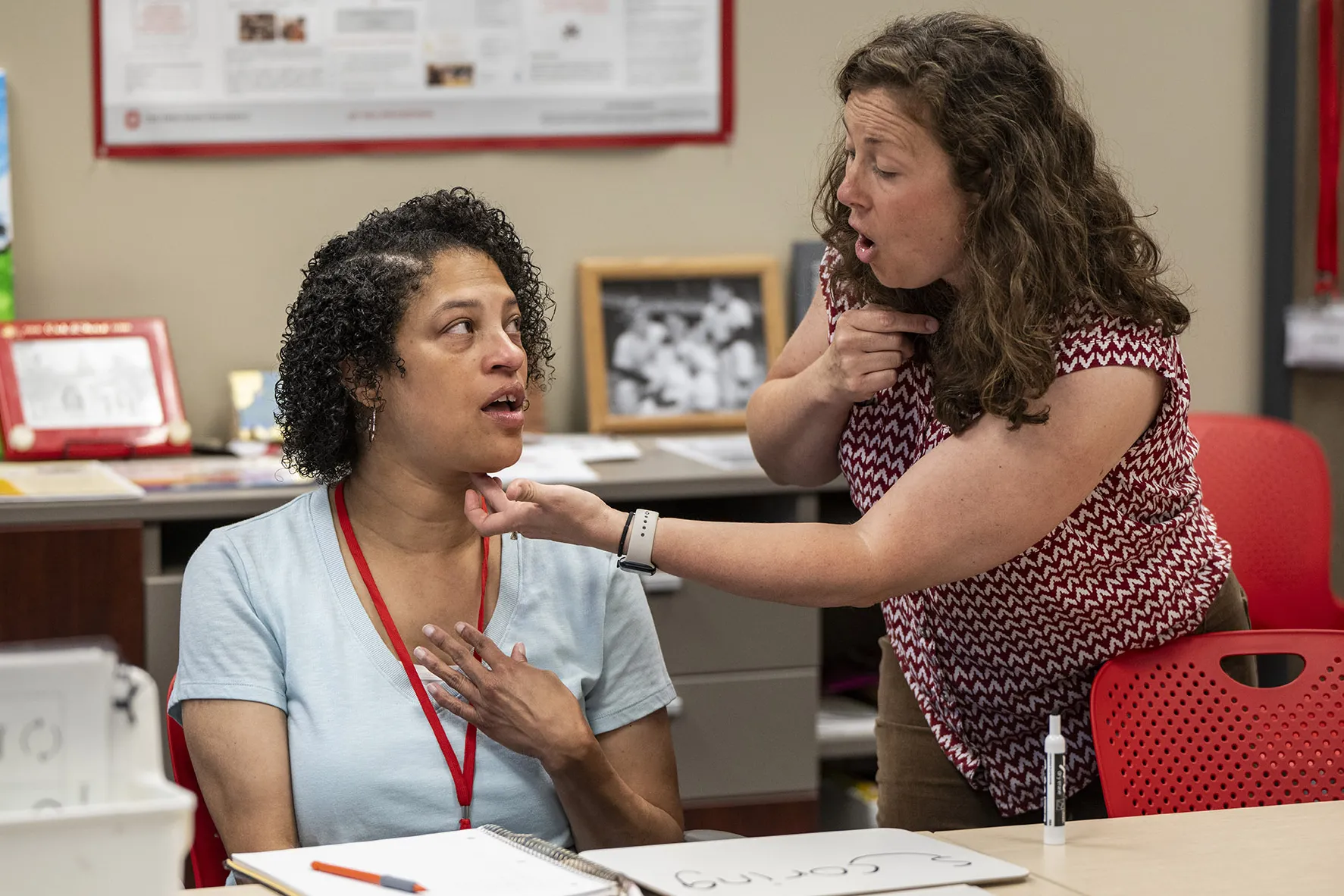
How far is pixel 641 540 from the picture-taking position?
1.58 metres

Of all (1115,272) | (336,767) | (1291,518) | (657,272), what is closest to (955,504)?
(1115,272)

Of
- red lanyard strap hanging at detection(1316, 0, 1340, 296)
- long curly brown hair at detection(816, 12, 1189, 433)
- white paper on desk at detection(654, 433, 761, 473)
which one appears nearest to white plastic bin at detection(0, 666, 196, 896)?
long curly brown hair at detection(816, 12, 1189, 433)

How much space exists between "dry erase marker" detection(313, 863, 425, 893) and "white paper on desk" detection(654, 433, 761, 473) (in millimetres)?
1451

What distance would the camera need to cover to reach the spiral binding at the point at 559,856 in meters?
1.36

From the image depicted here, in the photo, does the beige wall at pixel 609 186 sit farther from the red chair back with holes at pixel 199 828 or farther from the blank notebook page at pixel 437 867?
the blank notebook page at pixel 437 867

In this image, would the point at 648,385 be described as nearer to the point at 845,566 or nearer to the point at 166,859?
the point at 845,566

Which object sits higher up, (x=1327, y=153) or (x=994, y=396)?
(x=1327, y=153)

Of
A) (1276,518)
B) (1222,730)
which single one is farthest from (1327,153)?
(1222,730)

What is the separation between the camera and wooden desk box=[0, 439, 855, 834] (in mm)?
2531

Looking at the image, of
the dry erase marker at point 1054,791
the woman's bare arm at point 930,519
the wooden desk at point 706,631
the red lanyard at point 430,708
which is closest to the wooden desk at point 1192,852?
the dry erase marker at point 1054,791

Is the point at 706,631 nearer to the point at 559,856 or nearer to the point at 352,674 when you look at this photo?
the point at 352,674

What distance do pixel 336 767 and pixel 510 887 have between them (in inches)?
14.9

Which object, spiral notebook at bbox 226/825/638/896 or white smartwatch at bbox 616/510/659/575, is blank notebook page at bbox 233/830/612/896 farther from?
white smartwatch at bbox 616/510/659/575

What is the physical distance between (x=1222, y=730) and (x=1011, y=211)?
27.5 inches
